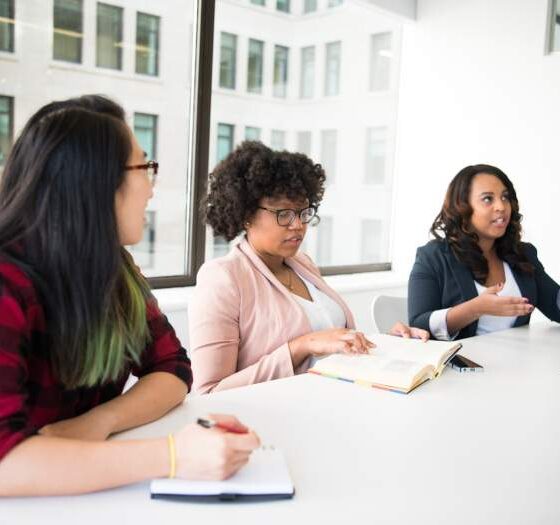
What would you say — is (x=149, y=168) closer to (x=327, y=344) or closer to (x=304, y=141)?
(x=327, y=344)

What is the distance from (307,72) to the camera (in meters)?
4.45

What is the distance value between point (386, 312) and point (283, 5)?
8.57 feet

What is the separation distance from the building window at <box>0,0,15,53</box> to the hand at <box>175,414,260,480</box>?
2506 millimetres

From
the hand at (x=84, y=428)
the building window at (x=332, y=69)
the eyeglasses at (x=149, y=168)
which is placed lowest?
the hand at (x=84, y=428)

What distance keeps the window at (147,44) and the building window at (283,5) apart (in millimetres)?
1111

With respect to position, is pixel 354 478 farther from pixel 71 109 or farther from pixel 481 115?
pixel 481 115

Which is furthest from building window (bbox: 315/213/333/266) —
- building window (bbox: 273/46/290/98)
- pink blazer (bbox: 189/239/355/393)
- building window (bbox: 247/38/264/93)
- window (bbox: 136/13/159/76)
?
pink blazer (bbox: 189/239/355/393)

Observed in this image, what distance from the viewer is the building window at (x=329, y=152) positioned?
458cm

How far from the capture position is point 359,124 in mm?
4750

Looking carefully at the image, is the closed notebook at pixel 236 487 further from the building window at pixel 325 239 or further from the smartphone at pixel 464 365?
the building window at pixel 325 239

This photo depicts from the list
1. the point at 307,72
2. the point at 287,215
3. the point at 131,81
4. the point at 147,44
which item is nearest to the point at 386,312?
the point at 287,215

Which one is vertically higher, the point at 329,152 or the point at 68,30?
the point at 68,30

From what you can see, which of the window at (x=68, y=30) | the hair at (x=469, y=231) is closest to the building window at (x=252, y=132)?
the window at (x=68, y=30)

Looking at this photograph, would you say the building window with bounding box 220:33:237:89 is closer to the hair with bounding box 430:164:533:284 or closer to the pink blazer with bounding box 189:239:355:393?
the hair with bounding box 430:164:533:284
